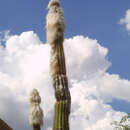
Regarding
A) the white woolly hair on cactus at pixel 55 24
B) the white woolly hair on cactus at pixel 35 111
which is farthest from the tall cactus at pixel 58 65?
the white woolly hair on cactus at pixel 35 111

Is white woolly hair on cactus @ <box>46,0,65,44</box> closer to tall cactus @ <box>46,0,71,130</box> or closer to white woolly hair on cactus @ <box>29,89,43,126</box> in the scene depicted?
tall cactus @ <box>46,0,71,130</box>

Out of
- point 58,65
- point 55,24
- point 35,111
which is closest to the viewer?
point 58,65

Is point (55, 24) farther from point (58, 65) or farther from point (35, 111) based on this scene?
point (35, 111)

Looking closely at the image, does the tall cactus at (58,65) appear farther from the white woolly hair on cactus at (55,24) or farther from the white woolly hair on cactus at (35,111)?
the white woolly hair on cactus at (35,111)

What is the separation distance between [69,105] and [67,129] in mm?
776

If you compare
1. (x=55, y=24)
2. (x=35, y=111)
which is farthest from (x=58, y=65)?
(x=35, y=111)

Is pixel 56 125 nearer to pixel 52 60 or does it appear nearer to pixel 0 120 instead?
pixel 52 60

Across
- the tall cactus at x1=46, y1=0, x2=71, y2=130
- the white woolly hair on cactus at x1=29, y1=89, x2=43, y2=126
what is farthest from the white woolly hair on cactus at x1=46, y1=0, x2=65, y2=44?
the white woolly hair on cactus at x1=29, y1=89, x2=43, y2=126

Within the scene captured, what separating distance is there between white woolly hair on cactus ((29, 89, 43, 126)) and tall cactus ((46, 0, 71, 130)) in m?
7.37

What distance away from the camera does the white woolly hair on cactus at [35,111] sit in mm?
16000

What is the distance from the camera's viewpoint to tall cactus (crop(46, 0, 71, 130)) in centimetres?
845

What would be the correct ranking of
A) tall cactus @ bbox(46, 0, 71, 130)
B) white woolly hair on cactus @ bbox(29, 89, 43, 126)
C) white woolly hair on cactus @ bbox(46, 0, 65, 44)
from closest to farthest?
tall cactus @ bbox(46, 0, 71, 130) → white woolly hair on cactus @ bbox(46, 0, 65, 44) → white woolly hair on cactus @ bbox(29, 89, 43, 126)

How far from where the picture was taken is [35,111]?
16062 mm

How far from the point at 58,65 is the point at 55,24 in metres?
→ 1.69
